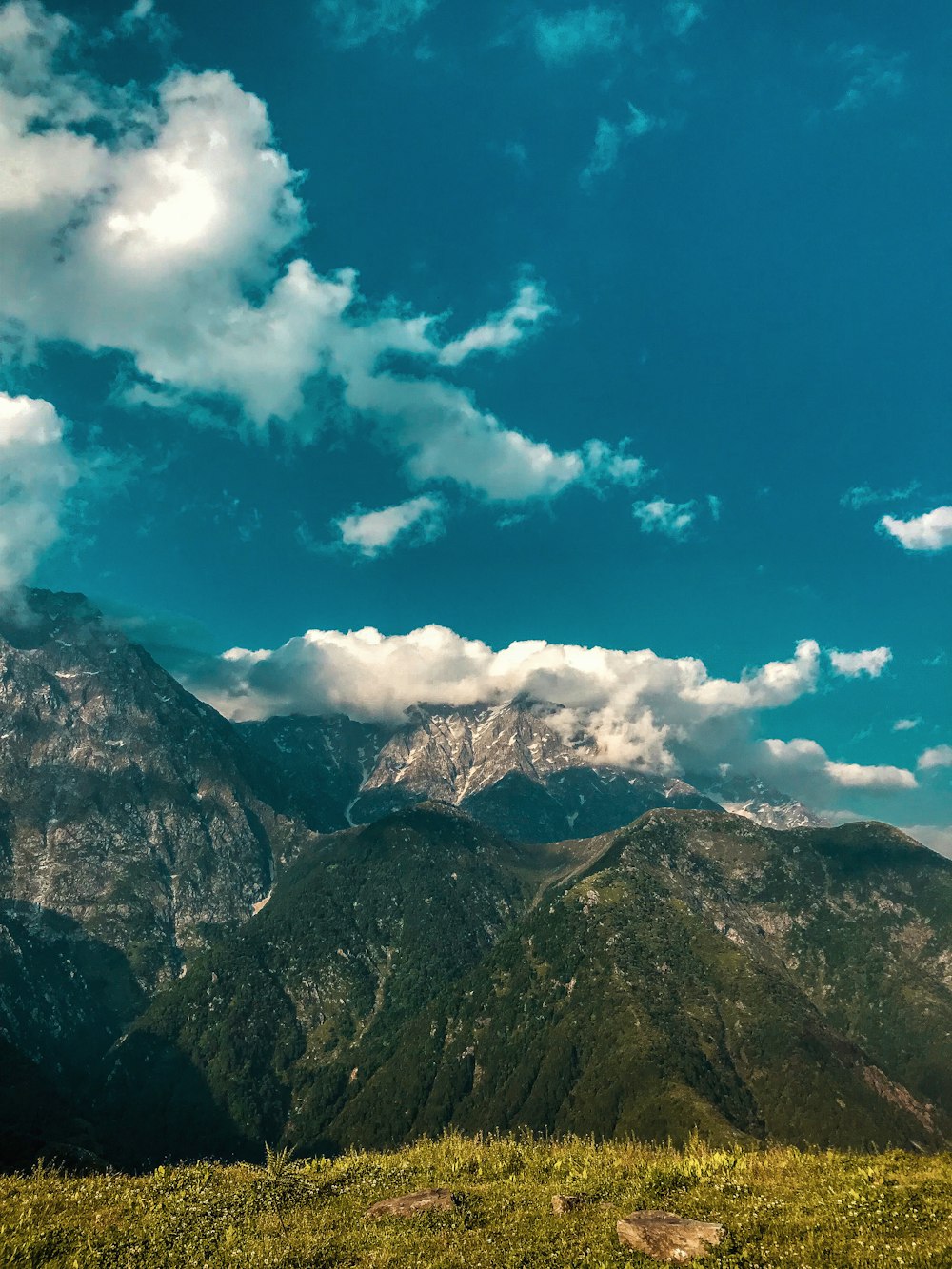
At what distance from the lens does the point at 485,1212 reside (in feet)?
86.9

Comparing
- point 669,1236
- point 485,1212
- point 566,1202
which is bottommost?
point 485,1212

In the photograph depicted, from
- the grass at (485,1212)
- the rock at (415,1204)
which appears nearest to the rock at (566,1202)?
the grass at (485,1212)

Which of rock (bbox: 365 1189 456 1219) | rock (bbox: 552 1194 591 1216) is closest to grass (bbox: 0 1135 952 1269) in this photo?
rock (bbox: 552 1194 591 1216)

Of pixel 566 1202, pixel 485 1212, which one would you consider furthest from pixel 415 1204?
pixel 566 1202

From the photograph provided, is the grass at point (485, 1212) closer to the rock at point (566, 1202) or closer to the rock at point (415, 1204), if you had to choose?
the rock at point (566, 1202)

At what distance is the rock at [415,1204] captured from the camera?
2650 centimetres

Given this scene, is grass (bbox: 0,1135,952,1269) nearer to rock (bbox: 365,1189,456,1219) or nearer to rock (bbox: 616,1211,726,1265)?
rock (bbox: 616,1211,726,1265)

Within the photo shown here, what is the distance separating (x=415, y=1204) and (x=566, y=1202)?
5.67m

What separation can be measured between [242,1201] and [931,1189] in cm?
2481

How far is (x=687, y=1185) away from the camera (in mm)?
28141

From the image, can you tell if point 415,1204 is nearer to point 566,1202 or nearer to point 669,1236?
point 566,1202

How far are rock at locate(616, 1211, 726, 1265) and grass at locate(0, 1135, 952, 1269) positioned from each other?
1.44 feet

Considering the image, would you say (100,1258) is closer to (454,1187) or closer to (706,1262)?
(454,1187)

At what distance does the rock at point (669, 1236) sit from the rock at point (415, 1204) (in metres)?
7.37
